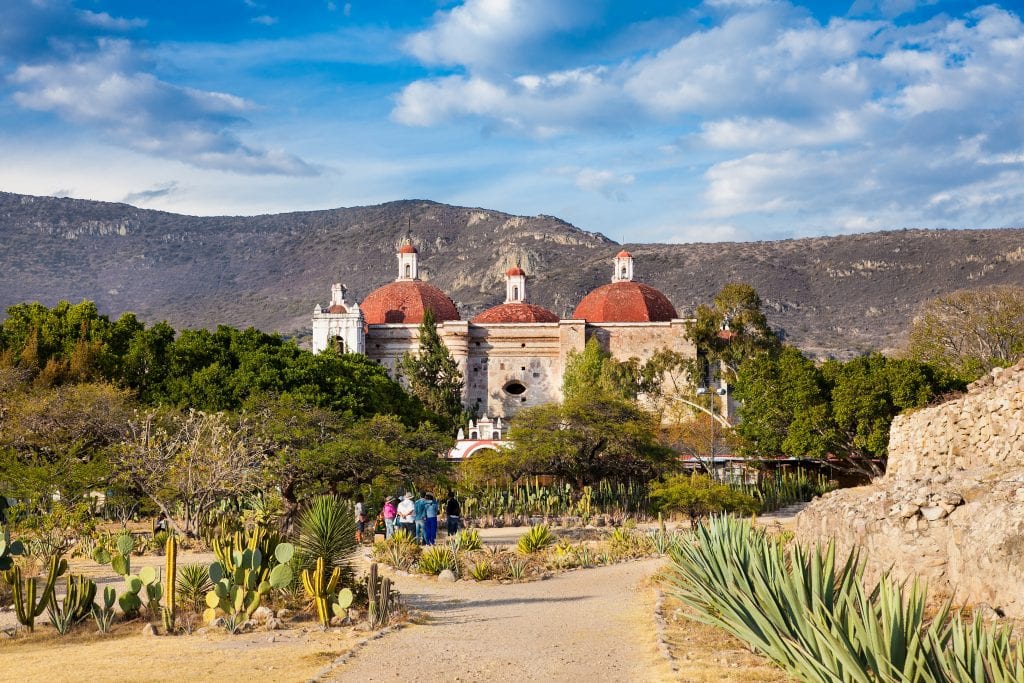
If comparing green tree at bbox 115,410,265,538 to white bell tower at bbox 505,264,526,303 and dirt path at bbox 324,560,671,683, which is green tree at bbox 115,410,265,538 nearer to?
dirt path at bbox 324,560,671,683

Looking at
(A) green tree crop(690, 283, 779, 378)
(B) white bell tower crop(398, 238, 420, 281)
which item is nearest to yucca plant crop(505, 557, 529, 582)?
(A) green tree crop(690, 283, 779, 378)

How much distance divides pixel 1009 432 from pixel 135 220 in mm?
142544

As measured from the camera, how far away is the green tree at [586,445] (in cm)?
2706

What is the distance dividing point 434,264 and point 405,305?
61683 millimetres

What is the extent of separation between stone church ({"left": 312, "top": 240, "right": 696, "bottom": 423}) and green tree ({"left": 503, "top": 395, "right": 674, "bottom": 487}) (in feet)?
73.7

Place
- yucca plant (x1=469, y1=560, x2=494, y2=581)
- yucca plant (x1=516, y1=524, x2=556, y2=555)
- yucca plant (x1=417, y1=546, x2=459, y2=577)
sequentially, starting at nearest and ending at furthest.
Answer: yucca plant (x1=469, y1=560, x2=494, y2=581) → yucca plant (x1=417, y1=546, x2=459, y2=577) → yucca plant (x1=516, y1=524, x2=556, y2=555)

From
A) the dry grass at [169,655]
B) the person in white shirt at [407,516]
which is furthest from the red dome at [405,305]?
the dry grass at [169,655]

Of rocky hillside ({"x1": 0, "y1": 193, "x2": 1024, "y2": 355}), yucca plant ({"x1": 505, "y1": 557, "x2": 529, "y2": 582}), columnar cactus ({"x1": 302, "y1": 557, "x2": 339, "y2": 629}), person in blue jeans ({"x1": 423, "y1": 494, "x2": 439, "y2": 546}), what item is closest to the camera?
columnar cactus ({"x1": 302, "y1": 557, "x2": 339, "y2": 629})

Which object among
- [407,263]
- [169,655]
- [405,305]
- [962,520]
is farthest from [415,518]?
[407,263]

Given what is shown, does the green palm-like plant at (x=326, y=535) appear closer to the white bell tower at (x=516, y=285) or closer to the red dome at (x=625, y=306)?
the red dome at (x=625, y=306)

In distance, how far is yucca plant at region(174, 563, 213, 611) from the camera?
1197 centimetres

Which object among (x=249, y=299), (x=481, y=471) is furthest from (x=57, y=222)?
(x=481, y=471)

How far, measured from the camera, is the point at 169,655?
9539 mm

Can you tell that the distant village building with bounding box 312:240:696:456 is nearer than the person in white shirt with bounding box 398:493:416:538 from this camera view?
No
